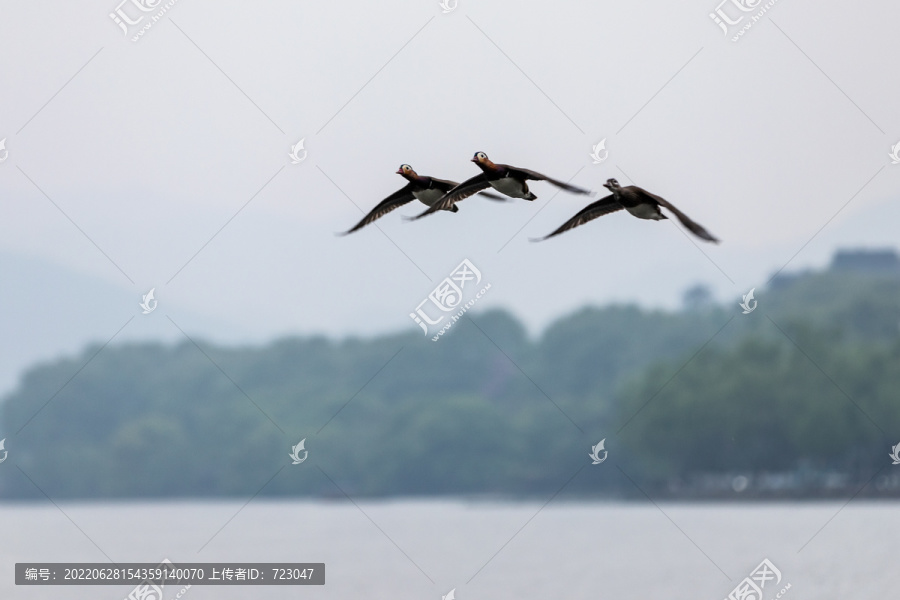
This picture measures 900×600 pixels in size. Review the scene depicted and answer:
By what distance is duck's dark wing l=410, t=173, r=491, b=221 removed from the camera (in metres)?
20.7

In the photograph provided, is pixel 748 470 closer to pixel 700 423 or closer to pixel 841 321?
pixel 700 423

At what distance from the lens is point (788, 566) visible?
63.5 meters

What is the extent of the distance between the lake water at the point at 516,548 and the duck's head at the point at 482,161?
35496 mm

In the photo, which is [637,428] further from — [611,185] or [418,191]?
[611,185]

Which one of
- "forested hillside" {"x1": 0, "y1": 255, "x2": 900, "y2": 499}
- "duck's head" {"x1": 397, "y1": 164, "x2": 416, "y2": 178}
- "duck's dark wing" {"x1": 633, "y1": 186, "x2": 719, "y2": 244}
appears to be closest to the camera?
"duck's dark wing" {"x1": 633, "y1": 186, "x2": 719, "y2": 244}

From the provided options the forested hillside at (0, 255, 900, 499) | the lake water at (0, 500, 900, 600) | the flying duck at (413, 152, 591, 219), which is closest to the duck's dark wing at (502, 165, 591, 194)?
the flying duck at (413, 152, 591, 219)

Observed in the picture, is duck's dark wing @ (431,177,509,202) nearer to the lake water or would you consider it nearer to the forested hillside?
the lake water

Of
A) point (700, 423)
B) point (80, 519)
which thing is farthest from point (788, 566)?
point (80, 519)

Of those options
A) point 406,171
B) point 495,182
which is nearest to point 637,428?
point 406,171

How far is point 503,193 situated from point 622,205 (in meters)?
1.63

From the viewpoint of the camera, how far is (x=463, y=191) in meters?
20.9

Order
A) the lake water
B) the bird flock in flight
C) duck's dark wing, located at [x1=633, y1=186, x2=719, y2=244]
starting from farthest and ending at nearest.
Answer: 1. the lake water
2. the bird flock in flight
3. duck's dark wing, located at [x1=633, y1=186, x2=719, y2=244]

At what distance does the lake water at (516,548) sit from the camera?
58750 mm

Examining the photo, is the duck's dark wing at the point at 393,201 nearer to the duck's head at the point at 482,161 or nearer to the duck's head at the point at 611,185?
the duck's head at the point at 482,161
